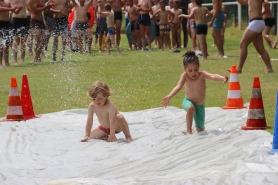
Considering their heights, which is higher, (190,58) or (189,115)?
(190,58)

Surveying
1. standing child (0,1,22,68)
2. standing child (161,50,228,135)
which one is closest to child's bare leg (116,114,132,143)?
standing child (161,50,228,135)

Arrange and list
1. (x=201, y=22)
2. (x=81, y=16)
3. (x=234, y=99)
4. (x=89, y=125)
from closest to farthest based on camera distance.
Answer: (x=89, y=125) → (x=234, y=99) → (x=201, y=22) → (x=81, y=16)

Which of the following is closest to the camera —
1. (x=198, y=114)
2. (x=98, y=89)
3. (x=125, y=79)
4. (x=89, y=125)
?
(x=98, y=89)

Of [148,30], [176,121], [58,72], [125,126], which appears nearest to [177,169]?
[125,126]

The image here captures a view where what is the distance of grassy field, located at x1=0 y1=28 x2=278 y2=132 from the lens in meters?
10.8

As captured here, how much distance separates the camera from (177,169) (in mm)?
5926

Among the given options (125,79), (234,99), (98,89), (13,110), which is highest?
(98,89)

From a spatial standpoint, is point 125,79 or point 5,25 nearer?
point 125,79

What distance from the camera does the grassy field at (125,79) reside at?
1076 cm

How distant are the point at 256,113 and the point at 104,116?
5.37ft

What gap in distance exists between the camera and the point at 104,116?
7566 millimetres

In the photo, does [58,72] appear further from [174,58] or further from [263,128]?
[263,128]

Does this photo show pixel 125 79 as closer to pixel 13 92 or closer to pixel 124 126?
pixel 13 92

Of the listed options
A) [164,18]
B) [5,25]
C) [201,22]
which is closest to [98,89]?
[5,25]
